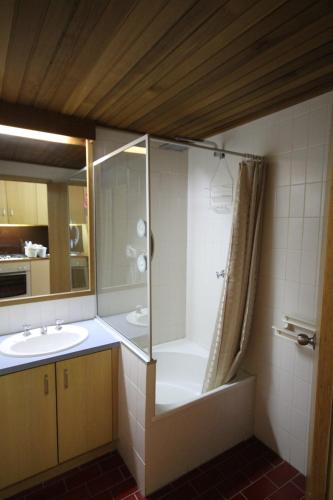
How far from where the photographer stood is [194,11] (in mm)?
1005

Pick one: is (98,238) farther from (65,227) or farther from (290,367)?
(290,367)

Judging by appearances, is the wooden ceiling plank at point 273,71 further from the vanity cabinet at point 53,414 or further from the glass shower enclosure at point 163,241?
the vanity cabinet at point 53,414

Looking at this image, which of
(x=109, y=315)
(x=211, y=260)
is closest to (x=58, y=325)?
(x=109, y=315)

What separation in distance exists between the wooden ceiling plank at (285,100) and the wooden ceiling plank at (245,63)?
30cm

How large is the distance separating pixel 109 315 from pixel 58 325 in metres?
0.37

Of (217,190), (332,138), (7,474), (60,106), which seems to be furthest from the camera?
(217,190)

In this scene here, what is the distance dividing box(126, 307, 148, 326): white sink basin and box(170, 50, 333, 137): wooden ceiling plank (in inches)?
55.5

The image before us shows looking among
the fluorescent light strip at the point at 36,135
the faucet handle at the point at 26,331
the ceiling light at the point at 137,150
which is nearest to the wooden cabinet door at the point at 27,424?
the faucet handle at the point at 26,331

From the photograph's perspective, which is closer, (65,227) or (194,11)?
(194,11)

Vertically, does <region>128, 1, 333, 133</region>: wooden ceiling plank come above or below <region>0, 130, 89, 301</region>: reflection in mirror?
above

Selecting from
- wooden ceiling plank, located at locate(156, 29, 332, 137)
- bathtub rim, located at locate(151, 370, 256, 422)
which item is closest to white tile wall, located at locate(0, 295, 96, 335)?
bathtub rim, located at locate(151, 370, 256, 422)

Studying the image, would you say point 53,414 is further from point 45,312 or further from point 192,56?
point 192,56

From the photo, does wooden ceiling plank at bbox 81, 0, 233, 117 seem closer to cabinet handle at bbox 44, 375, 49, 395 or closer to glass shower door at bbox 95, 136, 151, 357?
glass shower door at bbox 95, 136, 151, 357

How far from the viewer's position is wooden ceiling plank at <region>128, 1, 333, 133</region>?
1.09 metres
